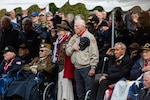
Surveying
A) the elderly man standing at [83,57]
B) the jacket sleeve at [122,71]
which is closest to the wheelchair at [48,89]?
the elderly man standing at [83,57]

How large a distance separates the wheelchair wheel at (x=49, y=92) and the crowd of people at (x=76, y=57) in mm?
92

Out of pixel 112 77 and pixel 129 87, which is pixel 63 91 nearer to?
pixel 112 77

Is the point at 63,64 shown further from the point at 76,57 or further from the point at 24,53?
the point at 24,53

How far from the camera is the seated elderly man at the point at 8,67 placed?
10906mm

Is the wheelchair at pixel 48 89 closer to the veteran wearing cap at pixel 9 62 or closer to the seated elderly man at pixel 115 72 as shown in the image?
the veteran wearing cap at pixel 9 62

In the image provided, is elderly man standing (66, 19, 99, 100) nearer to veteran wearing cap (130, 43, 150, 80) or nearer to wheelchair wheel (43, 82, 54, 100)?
wheelchair wheel (43, 82, 54, 100)

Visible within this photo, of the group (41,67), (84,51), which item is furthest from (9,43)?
(84,51)

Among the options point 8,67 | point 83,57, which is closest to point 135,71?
point 83,57

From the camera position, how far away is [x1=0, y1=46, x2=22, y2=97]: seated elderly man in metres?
10.9

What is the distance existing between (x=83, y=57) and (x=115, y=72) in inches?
35.5

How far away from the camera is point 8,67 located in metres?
11.2

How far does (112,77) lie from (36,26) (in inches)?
151

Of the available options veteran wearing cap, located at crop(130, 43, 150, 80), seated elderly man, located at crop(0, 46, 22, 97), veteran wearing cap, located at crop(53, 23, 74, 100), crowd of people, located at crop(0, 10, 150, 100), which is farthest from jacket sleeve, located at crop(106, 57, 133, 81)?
seated elderly man, located at crop(0, 46, 22, 97)

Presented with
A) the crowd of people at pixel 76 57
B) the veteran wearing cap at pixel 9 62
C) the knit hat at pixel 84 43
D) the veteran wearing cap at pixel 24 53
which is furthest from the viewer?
the veteran wearing cap at pixel 24 53
